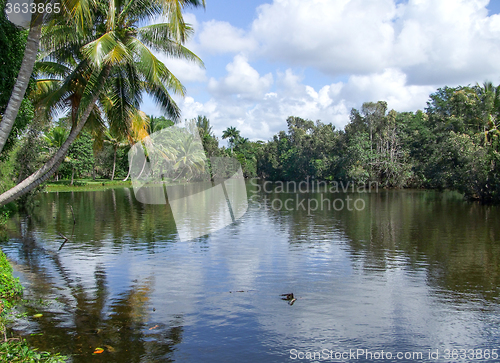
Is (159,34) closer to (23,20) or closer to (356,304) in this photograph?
(23,20)

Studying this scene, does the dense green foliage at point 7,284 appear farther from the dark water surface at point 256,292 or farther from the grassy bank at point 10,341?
the dark water surface at point 256,292

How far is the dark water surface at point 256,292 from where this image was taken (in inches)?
304

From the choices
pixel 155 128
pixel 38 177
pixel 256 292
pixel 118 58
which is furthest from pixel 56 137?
pixel 256 292

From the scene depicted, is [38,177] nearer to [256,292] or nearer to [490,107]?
[256,292]

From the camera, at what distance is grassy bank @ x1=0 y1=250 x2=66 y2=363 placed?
561cm

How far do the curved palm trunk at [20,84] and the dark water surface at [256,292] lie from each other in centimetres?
398

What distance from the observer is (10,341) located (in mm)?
6848

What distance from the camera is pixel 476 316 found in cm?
915

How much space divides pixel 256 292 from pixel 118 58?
7.21m

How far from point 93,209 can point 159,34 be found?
66.7 ft

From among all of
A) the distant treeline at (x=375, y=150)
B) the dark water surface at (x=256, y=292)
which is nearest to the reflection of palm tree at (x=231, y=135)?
the distant treeline at (x=375, y=150)

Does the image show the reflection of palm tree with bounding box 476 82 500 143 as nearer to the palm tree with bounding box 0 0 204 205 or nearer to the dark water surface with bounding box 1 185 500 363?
the dark water surface with bounding box 1 185 500 363

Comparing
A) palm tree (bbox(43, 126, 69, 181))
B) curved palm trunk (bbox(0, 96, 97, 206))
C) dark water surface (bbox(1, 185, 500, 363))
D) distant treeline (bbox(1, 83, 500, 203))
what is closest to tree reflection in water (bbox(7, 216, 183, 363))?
dark water surface (bbox(1, 185, 500, 363))

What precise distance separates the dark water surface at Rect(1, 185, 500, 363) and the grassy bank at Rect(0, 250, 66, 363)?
1.32ft
